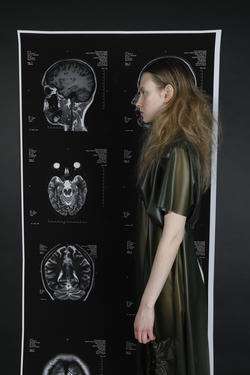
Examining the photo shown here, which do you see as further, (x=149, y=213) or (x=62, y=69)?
(x=62, y=69)

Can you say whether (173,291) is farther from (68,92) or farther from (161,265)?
(68,92)

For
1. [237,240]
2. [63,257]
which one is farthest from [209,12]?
[63,257]

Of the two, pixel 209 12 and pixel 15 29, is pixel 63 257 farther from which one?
pixel 209 12

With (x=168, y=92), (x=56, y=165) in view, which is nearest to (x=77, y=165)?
(x=56, y=165)

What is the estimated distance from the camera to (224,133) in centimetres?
213

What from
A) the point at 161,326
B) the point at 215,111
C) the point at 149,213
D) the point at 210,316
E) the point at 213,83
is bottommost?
the point at 210,316

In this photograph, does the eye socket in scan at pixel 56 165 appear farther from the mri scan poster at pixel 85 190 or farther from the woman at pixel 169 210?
the woman at pixel 169 210

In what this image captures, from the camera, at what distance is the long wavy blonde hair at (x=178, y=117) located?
1.37 meters

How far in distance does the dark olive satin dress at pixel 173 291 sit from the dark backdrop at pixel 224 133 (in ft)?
2.47

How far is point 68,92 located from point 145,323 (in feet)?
4.23

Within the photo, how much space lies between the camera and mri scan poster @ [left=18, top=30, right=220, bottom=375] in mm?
2131

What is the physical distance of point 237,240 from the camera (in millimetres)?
2170

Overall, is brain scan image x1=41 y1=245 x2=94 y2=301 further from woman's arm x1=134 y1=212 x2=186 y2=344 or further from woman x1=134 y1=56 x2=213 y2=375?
woman's arm x1=134 y1=212 x2=186 y2=344

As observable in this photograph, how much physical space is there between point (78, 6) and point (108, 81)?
393 millimetres
